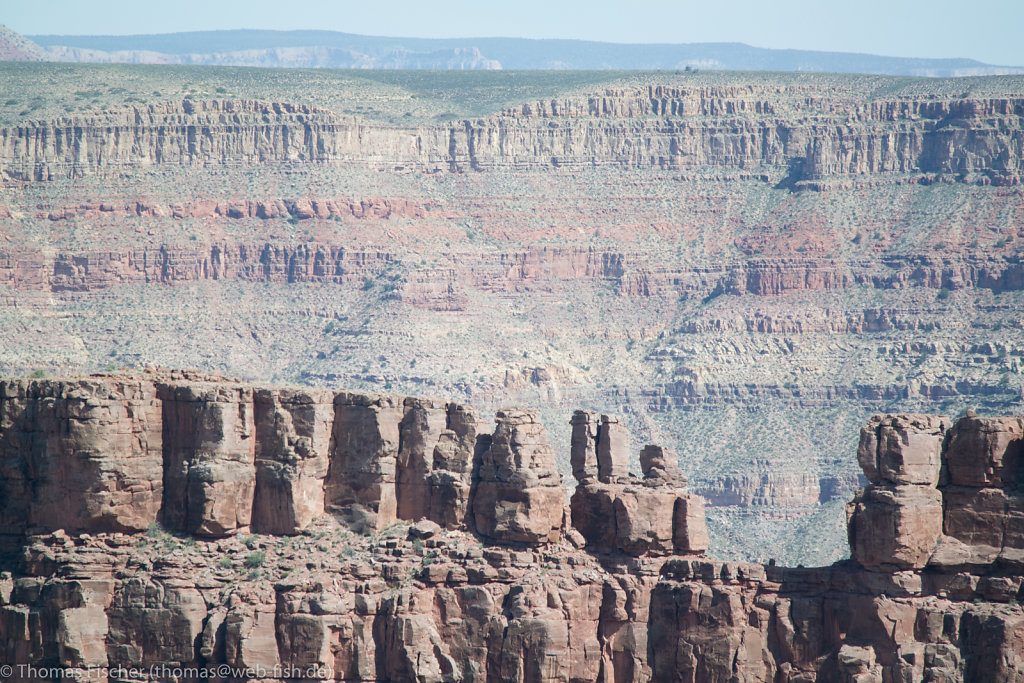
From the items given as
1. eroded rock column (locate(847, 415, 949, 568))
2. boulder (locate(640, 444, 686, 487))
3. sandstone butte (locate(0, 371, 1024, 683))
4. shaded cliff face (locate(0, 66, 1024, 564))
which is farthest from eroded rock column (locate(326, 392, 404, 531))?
shaded cliff face (locate(0, 66, 1024, 564))

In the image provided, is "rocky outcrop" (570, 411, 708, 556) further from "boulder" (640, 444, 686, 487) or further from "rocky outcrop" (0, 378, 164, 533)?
"rocky outcrop" (0, 378, 164, 533)

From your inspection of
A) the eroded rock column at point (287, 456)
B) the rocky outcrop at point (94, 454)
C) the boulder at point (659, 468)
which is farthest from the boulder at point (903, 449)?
the rocky outcrop at point (94, 454)

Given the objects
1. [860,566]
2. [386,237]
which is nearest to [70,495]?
[860,566]

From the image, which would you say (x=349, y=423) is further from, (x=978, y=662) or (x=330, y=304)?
(x=330, y=304)

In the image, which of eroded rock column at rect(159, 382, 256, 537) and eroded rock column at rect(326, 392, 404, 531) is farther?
eroded rock column at rect(326, 392, 404, 531)

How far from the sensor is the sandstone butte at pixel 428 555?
6244 cm

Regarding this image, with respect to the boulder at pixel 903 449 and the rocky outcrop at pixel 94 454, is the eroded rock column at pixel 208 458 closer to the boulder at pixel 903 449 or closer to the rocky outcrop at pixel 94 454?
the rocky outcrop at pixel 94 454

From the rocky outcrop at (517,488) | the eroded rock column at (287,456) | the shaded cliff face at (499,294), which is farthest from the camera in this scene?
the shaded cliff face at (499,294)

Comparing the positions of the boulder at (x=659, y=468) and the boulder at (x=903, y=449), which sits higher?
the boulder at (x=903, y=449)

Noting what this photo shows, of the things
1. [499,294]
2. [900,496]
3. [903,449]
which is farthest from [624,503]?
[499,294]

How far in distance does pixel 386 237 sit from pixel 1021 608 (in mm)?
137969

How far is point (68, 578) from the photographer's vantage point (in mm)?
63656

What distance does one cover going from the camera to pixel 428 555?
212ft

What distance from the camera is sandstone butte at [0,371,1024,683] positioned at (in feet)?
205
